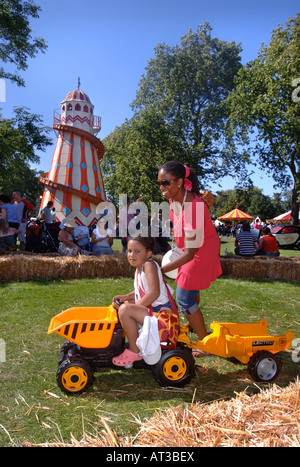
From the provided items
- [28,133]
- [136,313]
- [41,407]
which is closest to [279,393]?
[136,313]

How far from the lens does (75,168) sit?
2470 cm

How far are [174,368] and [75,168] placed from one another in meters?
22.8

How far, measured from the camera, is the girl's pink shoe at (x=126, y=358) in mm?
3379

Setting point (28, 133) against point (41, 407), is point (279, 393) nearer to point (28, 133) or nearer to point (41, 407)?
point (41, 407)

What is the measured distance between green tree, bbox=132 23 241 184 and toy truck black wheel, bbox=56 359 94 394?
101 feet

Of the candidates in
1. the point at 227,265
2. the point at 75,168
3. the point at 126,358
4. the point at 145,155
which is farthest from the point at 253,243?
the point at 145,155

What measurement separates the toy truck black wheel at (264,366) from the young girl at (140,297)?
3.18 feet

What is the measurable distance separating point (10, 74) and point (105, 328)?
52.1ft

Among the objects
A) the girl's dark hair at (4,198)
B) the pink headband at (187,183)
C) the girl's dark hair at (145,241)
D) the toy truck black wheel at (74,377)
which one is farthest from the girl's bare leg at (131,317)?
the girl's dark hair at (4,198)

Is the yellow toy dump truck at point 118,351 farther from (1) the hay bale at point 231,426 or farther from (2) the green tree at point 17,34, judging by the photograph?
(2) the green tree at point 17,34

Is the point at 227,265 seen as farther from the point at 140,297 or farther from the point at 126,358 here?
the point at 126,358

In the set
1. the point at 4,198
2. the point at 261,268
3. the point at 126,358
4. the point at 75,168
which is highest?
the point at 75,168

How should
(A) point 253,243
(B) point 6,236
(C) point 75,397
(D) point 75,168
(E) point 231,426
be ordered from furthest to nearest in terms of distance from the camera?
(D) point 75,168, (A) point 253,243, (B) point 6,236, (C) point 75,397, (E) point 231,426

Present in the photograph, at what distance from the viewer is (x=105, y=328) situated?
3.32 metres
